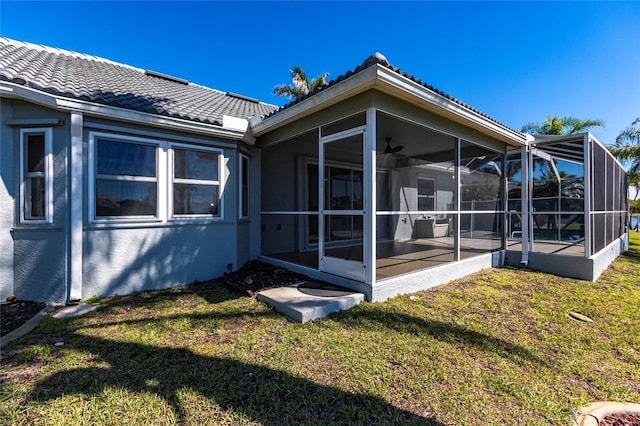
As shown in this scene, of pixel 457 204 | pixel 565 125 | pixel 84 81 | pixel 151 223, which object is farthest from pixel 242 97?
pixel 565 125

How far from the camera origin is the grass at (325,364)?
6.94ft

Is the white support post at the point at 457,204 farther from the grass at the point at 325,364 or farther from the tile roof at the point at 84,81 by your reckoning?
the tile roof at the point at 84,81

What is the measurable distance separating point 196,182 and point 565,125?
20.2 m

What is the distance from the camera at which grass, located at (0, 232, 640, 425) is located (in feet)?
6.94

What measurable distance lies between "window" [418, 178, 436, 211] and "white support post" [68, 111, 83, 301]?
1011 centimetres

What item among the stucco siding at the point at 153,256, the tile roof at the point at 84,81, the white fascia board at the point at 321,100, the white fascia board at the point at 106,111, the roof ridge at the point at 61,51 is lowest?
the stucco siding at the point at 153,256

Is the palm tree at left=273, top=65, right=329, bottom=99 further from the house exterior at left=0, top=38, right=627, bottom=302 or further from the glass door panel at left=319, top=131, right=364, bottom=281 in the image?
the glass door panel at left=319, top=131, right=364, bottom=281

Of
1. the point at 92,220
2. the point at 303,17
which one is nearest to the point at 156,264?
the point at 92,220

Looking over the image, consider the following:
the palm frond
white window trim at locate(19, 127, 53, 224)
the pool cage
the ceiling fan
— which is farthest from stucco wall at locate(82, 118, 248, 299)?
the palm frond

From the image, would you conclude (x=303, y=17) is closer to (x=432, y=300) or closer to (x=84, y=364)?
(x=432, y=300)

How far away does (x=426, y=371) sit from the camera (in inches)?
104

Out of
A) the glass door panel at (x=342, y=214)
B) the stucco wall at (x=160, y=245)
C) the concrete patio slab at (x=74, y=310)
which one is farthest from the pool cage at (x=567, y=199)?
the concrete patio slab at (x=74, y=310)

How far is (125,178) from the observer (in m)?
4.83

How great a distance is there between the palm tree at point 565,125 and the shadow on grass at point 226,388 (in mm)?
→ 19726
